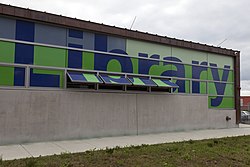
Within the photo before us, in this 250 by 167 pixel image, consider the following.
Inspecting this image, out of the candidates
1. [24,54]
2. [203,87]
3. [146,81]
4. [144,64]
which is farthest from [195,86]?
[24,54]

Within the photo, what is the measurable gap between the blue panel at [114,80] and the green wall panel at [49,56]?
1.99 metres

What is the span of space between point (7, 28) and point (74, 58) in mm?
3034

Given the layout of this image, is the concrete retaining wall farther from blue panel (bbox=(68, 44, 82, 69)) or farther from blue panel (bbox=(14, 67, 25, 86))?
blue panel (bbox=(68, 44, 82, 69))

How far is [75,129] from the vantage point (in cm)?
1163

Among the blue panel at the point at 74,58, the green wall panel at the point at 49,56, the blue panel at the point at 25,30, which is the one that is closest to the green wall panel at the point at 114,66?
the blue panel at the point at 74,58

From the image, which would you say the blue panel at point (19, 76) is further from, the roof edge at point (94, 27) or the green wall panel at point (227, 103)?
the green wall panel at point (227, 103)

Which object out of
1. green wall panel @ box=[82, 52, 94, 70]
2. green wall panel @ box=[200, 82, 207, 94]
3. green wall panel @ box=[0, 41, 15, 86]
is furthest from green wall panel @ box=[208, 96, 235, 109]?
green wall panel @ box=[0, 41, 15, 86]

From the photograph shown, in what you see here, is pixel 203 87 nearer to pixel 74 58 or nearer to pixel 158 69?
pixel 158 69

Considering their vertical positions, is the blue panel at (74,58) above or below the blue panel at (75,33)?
below

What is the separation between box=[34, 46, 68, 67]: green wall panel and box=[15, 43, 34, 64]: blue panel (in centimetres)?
19

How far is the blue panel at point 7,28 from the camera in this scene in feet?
35.2

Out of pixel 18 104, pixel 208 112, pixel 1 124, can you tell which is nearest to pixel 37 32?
pixel 18 104

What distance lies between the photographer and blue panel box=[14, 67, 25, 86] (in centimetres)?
1076

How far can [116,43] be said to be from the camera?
538 inches
